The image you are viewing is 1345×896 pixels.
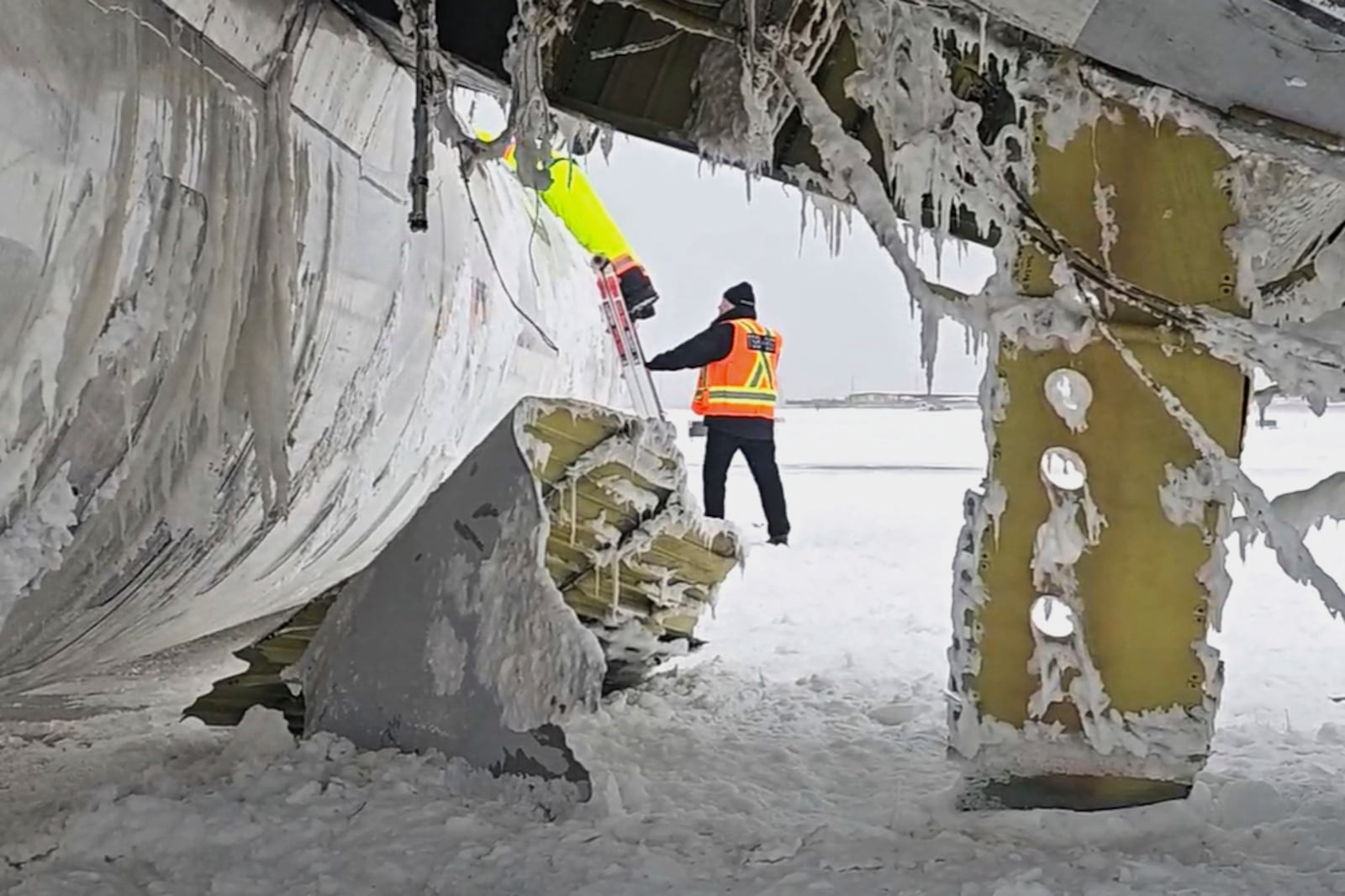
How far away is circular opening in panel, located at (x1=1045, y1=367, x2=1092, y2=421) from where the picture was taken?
1947 mm

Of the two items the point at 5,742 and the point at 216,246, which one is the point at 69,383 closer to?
the point at 216,246

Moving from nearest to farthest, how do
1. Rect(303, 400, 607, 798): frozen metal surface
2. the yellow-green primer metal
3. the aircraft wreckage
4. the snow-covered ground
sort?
the aircraft wreckage
the snow-covered ground
the yellow-green primer metal
Rect(303, 400, 607, 798): frozen metal surface

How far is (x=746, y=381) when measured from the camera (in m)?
6.82

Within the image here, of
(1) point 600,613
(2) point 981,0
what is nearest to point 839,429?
(1) point 600,613

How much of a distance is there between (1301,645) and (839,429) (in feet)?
47.3

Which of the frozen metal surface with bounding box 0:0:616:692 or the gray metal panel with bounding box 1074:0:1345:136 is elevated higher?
the gray metal panel with bounding box 1074:0:1345:136

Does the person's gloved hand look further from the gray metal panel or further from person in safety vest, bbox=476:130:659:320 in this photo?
the gray metal panel

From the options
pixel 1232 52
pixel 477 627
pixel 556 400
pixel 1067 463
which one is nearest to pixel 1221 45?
pixel 1232 52

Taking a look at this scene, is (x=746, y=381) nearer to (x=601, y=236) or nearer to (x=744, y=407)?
(x=744, y=407)

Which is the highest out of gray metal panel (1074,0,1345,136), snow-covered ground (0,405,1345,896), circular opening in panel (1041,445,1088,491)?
gray metal panel (1074,0,1345,136)

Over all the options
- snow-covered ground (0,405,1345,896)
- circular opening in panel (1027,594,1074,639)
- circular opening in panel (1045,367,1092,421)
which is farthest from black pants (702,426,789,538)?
circular opening in panel (1045,367,1092,421)

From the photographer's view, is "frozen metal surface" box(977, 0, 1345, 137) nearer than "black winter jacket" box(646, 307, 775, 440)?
Yes

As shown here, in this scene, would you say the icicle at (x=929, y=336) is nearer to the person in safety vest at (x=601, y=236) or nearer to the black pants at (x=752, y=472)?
the person in safety vest at (x=601, y=236)

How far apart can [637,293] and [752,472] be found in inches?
62.1
